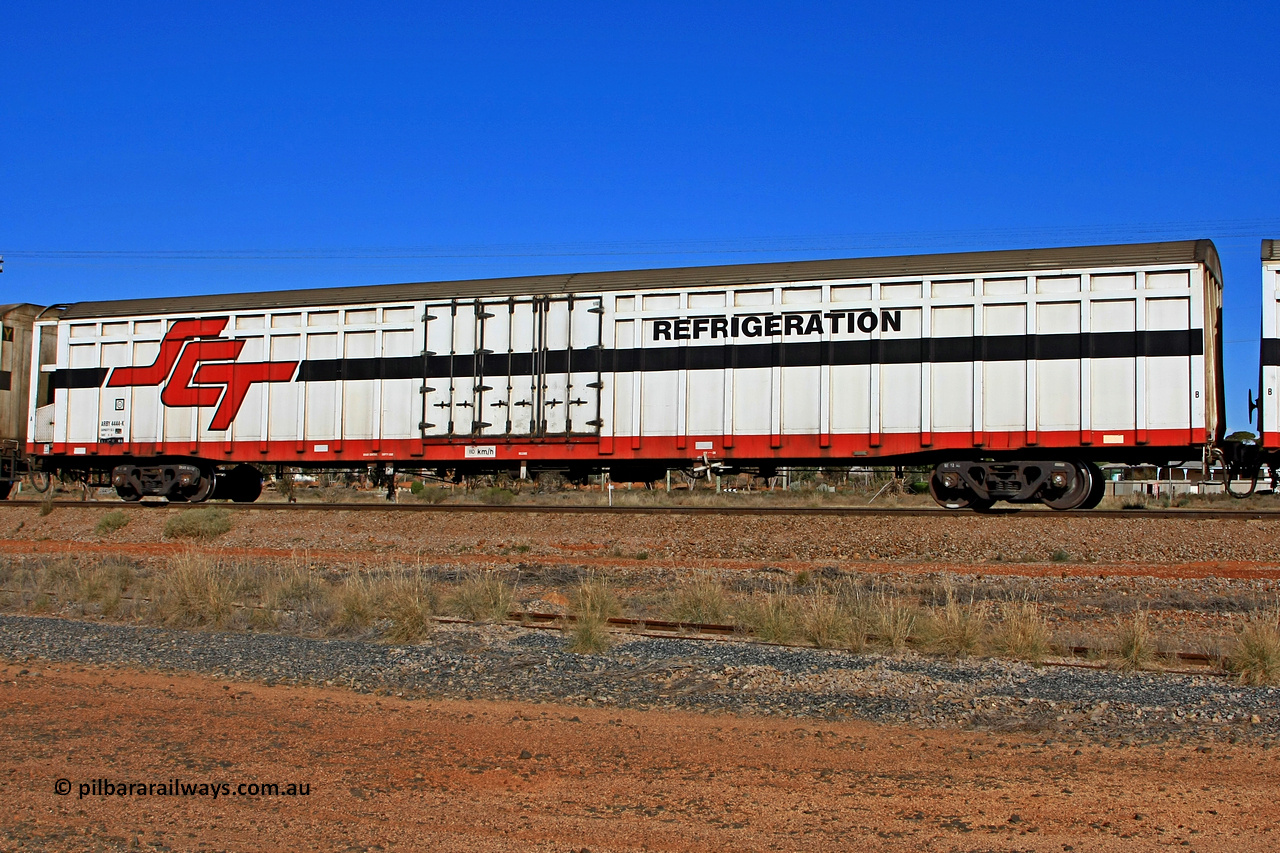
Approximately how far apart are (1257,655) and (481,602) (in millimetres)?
6616

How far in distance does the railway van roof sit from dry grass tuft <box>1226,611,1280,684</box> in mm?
9148

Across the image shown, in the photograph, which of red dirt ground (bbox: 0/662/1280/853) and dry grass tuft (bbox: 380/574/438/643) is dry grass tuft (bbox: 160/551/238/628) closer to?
dry grass tuft (bbox: 380/574/438/643)

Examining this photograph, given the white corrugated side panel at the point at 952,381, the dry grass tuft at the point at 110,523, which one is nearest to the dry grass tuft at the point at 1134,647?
the white corrugated side panel at the point at 952,381

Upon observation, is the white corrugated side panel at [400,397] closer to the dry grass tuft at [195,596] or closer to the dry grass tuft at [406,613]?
the dry grass tuft at [195,596]

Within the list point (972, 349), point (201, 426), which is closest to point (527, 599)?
point (972, 349)

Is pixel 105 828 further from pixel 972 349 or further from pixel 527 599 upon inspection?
pixel 972 349

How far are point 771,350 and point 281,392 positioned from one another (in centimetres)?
911

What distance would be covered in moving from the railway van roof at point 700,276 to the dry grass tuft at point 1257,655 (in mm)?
9148

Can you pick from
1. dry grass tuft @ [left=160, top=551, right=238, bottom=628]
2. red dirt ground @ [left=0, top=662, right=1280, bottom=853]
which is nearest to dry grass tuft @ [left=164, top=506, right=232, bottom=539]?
dry grass tuft @ [left=160, top=551, right=238, bottom=628]

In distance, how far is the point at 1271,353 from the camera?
14.8 meters

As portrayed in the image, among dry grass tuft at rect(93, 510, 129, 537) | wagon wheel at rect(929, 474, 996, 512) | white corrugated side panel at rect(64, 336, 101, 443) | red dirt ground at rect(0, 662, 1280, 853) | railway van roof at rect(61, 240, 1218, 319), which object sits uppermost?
railway van roof at rect(61, 240, 1218, 319)

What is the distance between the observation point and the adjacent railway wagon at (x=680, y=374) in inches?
610

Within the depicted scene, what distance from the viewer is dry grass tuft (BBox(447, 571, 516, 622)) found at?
9930 mm

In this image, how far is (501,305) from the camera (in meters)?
18.0
